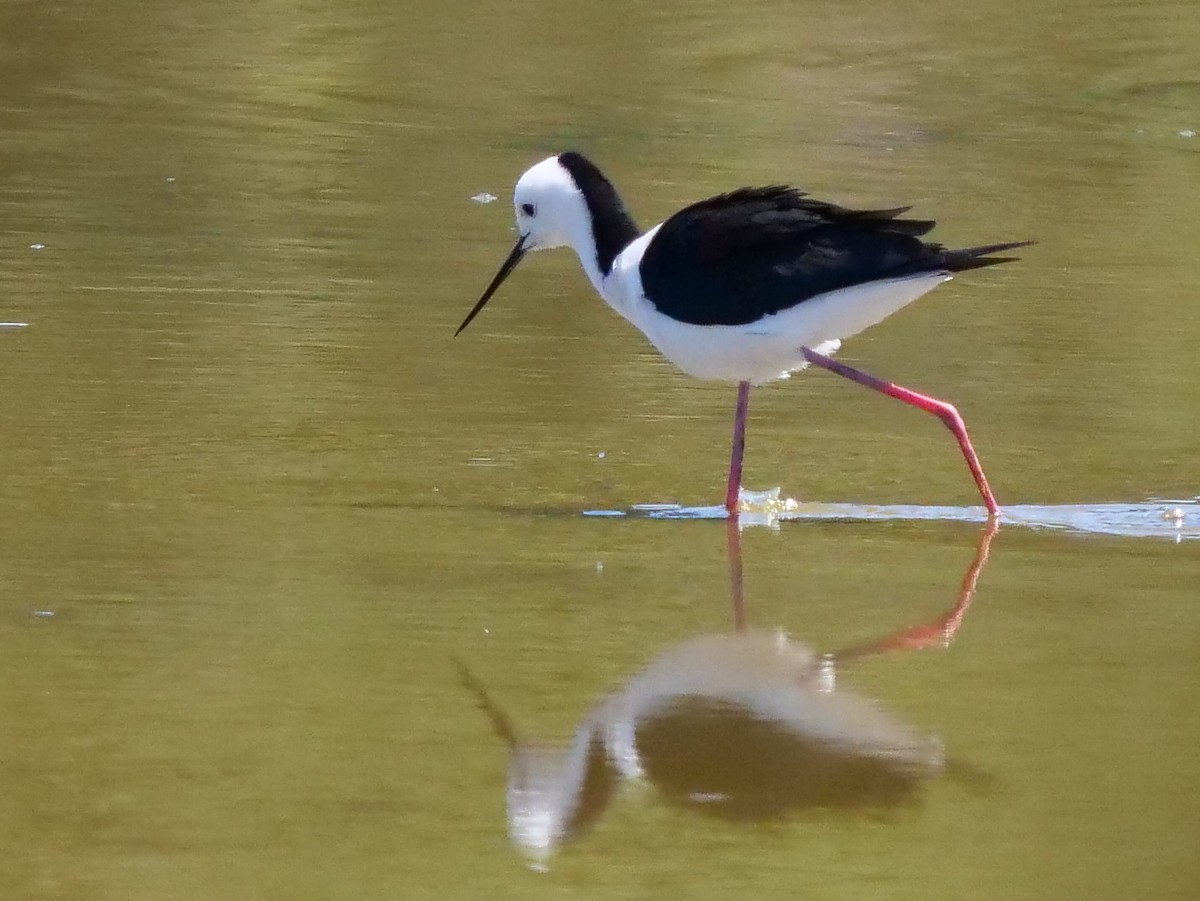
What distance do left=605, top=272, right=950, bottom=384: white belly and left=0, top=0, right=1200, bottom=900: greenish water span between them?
298 mm

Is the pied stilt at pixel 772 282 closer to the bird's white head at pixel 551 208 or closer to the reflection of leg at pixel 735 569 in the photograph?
the reflection of leg at pixel 735 569

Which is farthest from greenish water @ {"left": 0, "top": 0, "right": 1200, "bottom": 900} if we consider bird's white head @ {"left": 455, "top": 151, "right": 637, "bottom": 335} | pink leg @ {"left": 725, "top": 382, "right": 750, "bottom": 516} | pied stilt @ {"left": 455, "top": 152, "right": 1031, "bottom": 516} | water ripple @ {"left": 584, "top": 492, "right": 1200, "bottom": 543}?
bird's white head @ {"left": 455, "top": 151, "right": 637, "bottom": 335}

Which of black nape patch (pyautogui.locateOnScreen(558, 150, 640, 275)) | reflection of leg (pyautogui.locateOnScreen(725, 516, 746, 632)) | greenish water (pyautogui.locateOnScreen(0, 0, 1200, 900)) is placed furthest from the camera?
black nape patch (pyautogui.locateOnScreen(558, 150, 640, 275))

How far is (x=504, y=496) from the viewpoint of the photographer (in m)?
5.66

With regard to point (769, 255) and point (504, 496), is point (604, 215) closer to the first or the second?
point (769, 255)

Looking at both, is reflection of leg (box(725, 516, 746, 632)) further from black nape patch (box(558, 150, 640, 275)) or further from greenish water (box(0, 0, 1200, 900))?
black nape patch (box(558, 150, 640, 275))

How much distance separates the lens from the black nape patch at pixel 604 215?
20.5 feet

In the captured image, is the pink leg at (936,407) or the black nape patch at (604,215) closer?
the pink leg at (936,407)

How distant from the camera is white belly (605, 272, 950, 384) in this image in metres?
5.64

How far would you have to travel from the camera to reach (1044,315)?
303 inches

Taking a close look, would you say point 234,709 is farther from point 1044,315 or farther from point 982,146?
point 982,146

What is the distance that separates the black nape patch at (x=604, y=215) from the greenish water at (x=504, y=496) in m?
0.47

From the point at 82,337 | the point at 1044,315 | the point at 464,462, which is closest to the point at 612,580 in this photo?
the point at 464,462

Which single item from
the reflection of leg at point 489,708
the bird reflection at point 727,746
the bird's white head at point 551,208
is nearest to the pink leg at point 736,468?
the bird's white head at point 551,208
